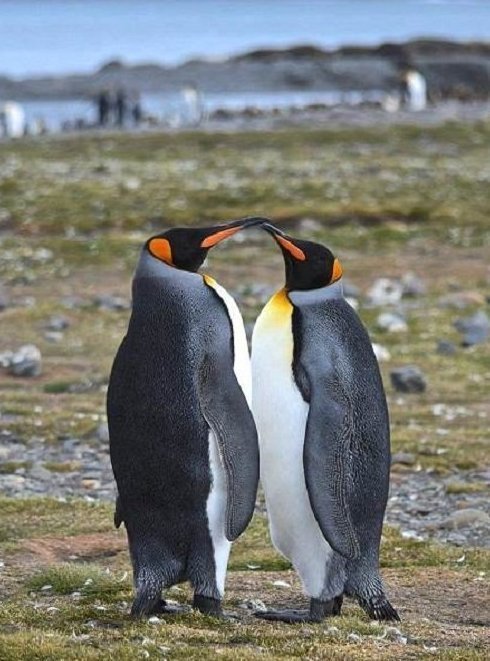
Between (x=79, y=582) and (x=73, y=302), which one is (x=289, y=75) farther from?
(x=79, y=582)

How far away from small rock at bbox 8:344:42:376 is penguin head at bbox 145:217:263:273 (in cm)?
741

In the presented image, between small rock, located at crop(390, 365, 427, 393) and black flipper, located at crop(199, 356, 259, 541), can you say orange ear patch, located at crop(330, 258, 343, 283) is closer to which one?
black flipper, located at crop(199, 356, 259, 541)

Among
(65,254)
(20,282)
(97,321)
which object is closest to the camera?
(97,321)

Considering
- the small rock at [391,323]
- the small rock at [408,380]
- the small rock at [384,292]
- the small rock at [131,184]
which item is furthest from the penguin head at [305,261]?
the small rock at [131,184]

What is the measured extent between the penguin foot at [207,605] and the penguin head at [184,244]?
1.32m

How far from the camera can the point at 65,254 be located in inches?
818

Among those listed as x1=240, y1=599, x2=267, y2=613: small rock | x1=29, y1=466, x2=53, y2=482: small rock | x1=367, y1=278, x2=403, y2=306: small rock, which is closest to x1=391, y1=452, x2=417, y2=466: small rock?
x1=29, y1=466, x2=53, y2=482: small rock

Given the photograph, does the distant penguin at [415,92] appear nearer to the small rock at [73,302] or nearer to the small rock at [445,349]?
the small rock at [73,302]

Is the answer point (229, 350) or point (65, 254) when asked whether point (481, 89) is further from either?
point (229, 350)

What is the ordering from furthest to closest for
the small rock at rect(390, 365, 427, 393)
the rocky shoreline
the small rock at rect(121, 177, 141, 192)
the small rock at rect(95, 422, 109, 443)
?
the rocky shoreline, the small rock at rect(121, 177, 141, 192), the small rock at rect(390, 365, 427, 393), the small rock at rect(95, 422, 109, 443)

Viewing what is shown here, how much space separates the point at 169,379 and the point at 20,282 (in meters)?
12.8

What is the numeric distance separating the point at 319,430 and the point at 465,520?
2.91 metres

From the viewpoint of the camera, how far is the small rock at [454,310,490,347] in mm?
14672

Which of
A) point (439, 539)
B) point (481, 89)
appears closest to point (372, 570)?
point (439, 539)
